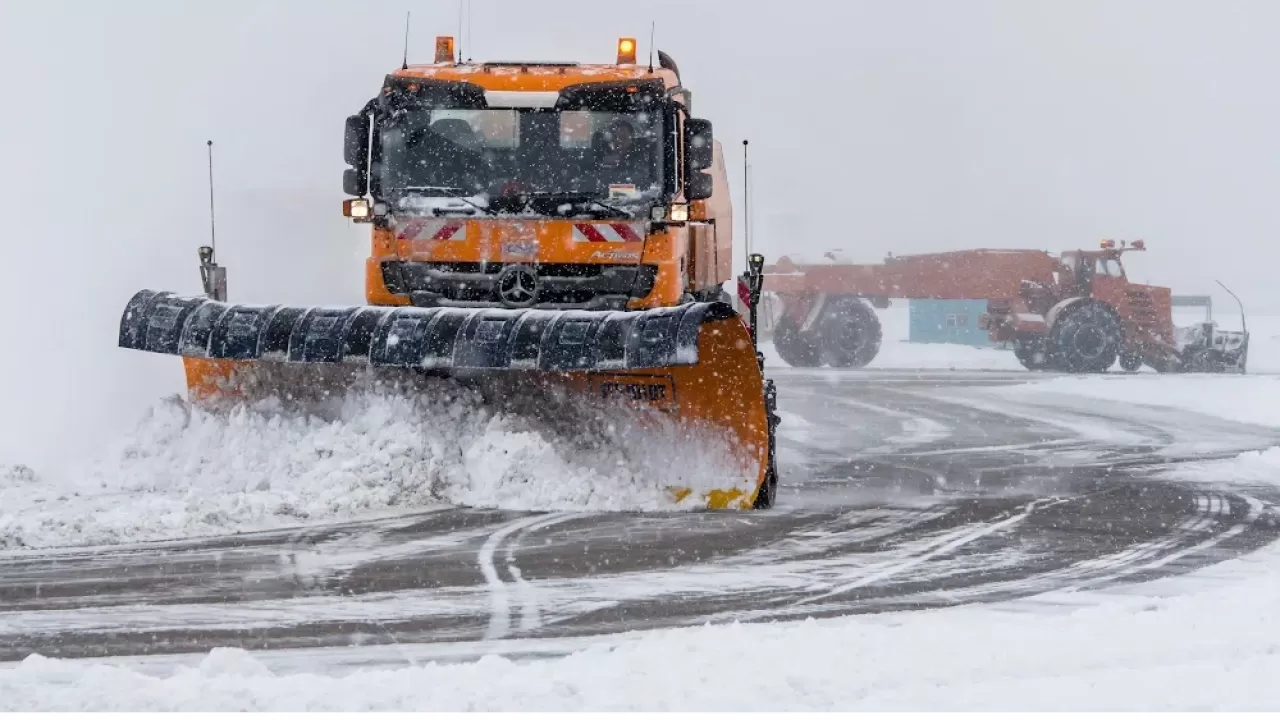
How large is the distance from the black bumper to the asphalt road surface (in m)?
1.48

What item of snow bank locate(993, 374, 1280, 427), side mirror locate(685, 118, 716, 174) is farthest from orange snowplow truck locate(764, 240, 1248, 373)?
side mirror locate(685, 118, 716, 174)

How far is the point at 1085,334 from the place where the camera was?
23.8 metres

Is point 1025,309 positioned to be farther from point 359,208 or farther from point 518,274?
point 359,208

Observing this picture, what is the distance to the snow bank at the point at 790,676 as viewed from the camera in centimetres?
456

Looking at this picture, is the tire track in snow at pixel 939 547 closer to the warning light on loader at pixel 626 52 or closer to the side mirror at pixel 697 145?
the side mirror at pixel 697 145

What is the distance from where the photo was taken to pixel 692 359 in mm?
8234

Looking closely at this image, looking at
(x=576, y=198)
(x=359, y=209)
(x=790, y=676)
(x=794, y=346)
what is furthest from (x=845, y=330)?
(x=790, y=676)

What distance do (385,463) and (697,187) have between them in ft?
8.32

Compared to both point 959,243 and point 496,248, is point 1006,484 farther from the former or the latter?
point 959,243

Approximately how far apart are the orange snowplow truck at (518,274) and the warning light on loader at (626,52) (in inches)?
9.9

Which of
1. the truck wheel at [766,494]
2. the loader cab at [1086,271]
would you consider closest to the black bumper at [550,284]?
the truck wheel at [766,494]

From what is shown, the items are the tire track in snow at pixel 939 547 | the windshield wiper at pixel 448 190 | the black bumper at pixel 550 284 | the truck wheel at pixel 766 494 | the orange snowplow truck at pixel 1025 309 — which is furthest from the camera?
the orange snowplow truck at pixel 1025 309

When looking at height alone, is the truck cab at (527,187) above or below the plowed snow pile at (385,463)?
above

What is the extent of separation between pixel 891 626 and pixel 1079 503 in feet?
13.9
